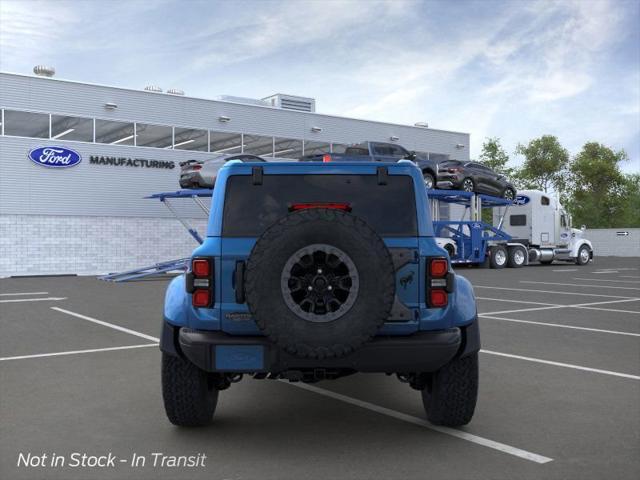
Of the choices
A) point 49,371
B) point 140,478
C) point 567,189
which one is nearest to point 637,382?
point 140,478

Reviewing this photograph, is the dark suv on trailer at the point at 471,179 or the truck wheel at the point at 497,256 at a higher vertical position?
the dark suv on trailer at the point at 471,179

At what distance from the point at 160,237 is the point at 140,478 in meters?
26.4

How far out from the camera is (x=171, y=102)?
29781 millimetres

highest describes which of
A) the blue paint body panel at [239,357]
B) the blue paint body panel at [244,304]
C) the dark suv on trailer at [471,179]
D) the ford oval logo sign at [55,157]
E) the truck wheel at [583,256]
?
the ford oval logo sign at [55,157]

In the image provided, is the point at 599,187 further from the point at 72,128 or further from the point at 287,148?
the point at 72,128

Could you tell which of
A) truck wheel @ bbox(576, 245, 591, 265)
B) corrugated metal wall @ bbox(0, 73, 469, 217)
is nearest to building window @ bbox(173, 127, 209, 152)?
corrugated metal wall @ bbox(0, 73, 469, 217)

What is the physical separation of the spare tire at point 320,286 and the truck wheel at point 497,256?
26599 mm

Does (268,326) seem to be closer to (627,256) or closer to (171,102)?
(171,102)

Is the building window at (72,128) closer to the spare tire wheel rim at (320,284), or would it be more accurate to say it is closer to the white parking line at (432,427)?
the white parking line at (432,427)

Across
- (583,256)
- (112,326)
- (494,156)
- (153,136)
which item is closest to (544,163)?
(494,156)

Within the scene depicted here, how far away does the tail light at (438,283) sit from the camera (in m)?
4.36

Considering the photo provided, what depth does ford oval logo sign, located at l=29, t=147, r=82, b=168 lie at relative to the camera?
2619cm

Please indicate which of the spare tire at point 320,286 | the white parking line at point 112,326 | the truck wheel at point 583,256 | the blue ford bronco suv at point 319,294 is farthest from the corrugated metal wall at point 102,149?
the spare tire at point 320,286

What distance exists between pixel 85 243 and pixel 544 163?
182ft
